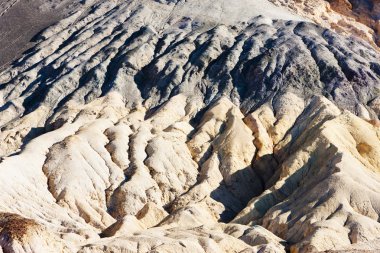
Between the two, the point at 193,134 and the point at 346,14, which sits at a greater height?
the point at 193,134

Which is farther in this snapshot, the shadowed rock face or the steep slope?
the steep slope

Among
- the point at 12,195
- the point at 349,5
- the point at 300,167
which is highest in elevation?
the point at 12,195

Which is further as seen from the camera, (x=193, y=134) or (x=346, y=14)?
(x=346, y=14)

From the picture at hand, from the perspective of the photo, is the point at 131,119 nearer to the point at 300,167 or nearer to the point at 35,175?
the point at 35,175

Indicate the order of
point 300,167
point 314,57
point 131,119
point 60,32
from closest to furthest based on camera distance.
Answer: point 300,167, point 131,119, point 314,57, point 60,32

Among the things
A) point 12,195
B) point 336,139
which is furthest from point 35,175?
point 336,139

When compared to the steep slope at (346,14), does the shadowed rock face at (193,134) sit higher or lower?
higher

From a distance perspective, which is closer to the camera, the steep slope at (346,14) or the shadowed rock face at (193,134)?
the shadowed rock face at (193,134)

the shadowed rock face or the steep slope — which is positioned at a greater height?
the shadowed rock face
